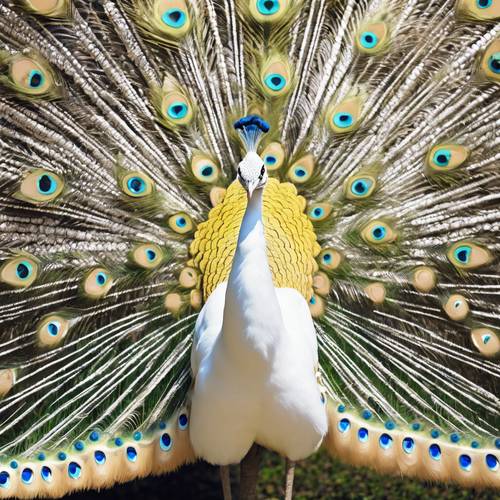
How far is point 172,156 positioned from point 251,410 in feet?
2.79

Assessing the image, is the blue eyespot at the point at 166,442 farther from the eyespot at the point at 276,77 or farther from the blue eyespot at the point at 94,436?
the eyespot at the point at 276,77

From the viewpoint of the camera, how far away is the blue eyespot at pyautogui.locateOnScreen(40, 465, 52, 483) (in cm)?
278

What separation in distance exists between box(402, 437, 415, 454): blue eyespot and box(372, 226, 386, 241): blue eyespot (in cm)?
59

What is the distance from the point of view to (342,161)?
293 cm

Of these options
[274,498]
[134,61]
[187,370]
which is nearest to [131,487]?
[274,498]

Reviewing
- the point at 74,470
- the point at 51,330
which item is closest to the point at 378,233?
the point at 51,330

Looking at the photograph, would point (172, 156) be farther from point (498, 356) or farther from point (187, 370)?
point (498, 356)

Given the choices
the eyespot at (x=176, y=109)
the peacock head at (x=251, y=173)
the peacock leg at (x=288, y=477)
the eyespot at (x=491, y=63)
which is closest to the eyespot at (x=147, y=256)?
the eyespot at (x=176, y=109)

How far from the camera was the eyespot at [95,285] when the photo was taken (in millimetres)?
2852

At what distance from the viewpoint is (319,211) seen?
2926mm

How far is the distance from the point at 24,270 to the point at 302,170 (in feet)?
2.80

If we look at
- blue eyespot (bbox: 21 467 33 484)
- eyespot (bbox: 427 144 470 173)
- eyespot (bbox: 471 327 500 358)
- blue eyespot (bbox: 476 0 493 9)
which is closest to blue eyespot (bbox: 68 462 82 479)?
blue eyespot (bbox: 21 467 33 484)

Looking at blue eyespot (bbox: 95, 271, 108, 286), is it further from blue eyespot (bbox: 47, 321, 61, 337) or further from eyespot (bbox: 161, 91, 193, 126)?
Result: eyespot (bbox: 161, 91, 193, 126)

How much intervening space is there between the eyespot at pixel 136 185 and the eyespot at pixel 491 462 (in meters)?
1.24
